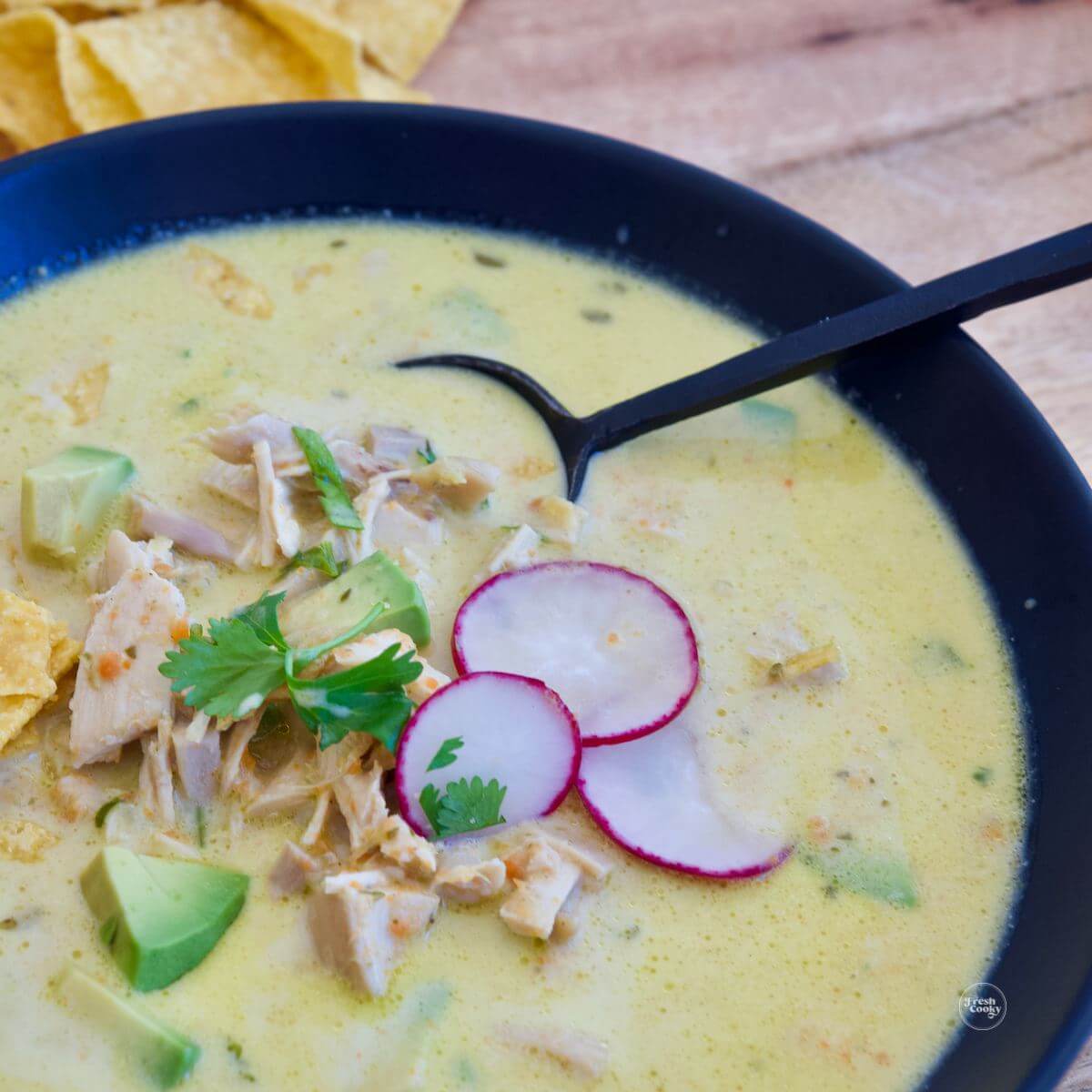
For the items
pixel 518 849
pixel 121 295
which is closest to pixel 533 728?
pixel 518 849

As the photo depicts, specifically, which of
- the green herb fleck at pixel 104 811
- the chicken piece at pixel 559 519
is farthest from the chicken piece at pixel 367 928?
the chicken piece at pixel 559 519

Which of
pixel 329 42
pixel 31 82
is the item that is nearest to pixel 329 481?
pixel 329 42

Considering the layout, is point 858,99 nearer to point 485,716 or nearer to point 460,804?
point 485,716

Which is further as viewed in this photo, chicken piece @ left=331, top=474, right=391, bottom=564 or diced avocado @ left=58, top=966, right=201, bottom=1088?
chicken piece @ left=331, top=474, right=391, bottom=564

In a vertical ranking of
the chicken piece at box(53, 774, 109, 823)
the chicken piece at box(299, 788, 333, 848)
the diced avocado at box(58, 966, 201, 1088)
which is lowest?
the diced avocado at box(58, 966, 201, 1088)

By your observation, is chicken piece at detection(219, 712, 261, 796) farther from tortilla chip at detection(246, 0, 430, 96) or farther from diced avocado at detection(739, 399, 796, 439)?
tortilla chip at detection(246, 0, 430, 96)

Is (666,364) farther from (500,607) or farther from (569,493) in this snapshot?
(500,607)

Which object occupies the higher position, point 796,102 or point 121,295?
point 796,102

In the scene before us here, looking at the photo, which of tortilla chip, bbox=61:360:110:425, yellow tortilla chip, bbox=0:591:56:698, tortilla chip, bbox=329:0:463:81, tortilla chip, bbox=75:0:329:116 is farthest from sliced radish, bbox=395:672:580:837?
tortilla chip, bbox=329:0:463:81
